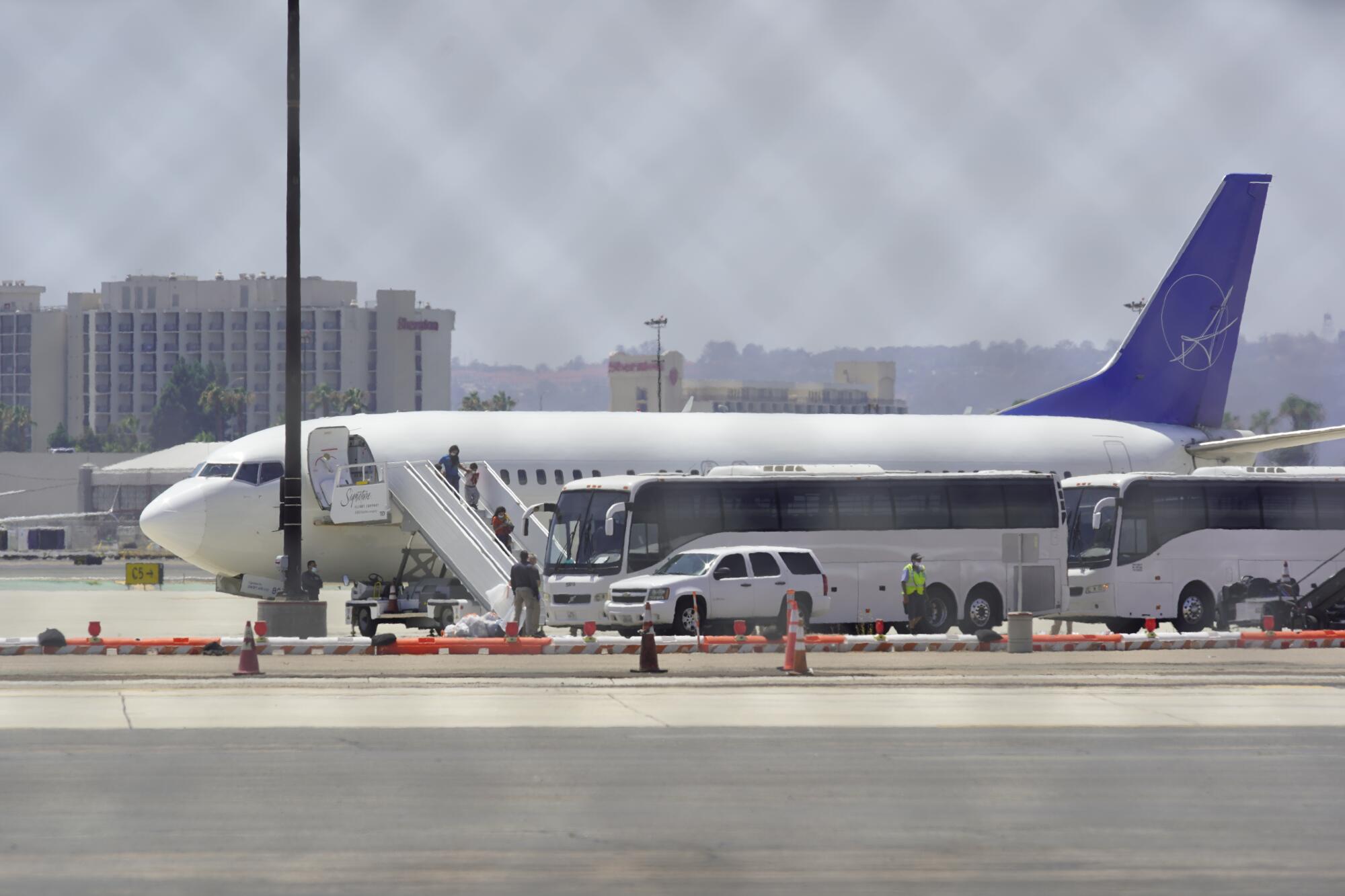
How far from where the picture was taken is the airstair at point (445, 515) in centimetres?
4206

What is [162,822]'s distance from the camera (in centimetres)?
1469

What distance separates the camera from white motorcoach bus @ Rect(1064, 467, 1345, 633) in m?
44.7

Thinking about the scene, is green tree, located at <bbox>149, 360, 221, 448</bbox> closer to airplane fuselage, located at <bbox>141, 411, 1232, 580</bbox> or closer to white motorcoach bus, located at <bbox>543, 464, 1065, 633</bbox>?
airplane fuselage, located at <bbox>141, 411, 1232, 580</bbox>

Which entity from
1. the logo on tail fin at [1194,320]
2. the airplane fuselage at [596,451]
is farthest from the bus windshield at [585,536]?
the logo on tail fin at [1194,320]

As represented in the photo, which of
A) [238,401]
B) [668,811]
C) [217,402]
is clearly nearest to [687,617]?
[668,811]

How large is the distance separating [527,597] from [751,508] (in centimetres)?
692

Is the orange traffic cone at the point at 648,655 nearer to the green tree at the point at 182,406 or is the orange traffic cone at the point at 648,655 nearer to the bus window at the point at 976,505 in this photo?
the bus window at the point at 976,505

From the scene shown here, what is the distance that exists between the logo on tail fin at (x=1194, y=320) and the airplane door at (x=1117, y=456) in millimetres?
4915

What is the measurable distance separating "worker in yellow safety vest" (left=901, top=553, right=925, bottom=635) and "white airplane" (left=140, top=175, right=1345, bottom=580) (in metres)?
9.61

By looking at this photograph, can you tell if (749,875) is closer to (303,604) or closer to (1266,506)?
(303,604)

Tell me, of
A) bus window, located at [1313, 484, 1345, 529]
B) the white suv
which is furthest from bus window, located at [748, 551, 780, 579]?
bus window, located at [1313, 484, 1345, 529]

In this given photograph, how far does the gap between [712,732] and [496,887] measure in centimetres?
933

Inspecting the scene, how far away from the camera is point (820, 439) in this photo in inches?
2061

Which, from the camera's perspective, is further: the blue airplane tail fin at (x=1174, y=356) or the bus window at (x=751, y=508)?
the blue airplane tail fin at (x=1174, y=356)
